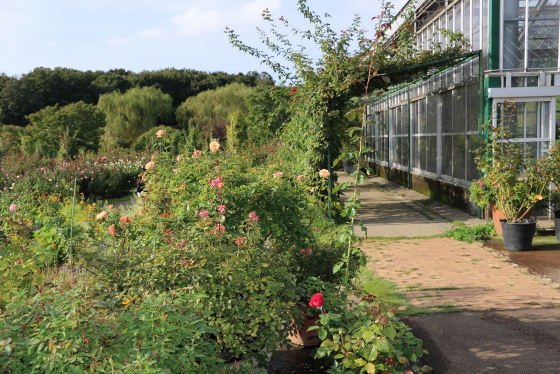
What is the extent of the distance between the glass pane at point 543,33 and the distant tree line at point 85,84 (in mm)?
33983

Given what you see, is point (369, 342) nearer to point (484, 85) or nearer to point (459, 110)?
point (484, 85)

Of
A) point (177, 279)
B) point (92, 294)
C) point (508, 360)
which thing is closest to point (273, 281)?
point (177, 279)

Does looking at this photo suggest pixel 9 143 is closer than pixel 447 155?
No

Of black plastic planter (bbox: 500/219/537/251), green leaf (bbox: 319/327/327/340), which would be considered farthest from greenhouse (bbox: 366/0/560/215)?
green leaf (bbox: 319/327/327/340)

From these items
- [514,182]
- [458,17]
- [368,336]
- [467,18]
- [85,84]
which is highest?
[85,84]

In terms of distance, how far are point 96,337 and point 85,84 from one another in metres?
46.8

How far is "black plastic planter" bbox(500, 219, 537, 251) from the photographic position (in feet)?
23.0

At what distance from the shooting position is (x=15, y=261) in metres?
3.87

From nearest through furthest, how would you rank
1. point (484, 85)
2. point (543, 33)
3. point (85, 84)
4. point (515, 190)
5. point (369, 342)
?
point (369, 342) < point (515, 190) < point (543, 33) < point (484, 85) < point (85, 84)

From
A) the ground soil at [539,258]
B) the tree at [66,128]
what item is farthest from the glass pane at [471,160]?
the tree at [66,128]

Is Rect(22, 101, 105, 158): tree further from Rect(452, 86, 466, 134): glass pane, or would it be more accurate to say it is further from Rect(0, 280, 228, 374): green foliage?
Rect(0, 280, 228, 374): green foliage

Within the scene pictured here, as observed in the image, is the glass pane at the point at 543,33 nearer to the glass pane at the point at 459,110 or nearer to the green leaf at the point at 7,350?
the glass pane at the point at 459,110

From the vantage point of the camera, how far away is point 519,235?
7012 mm

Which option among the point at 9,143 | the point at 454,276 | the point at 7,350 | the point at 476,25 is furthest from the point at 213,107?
the point at 7,350
